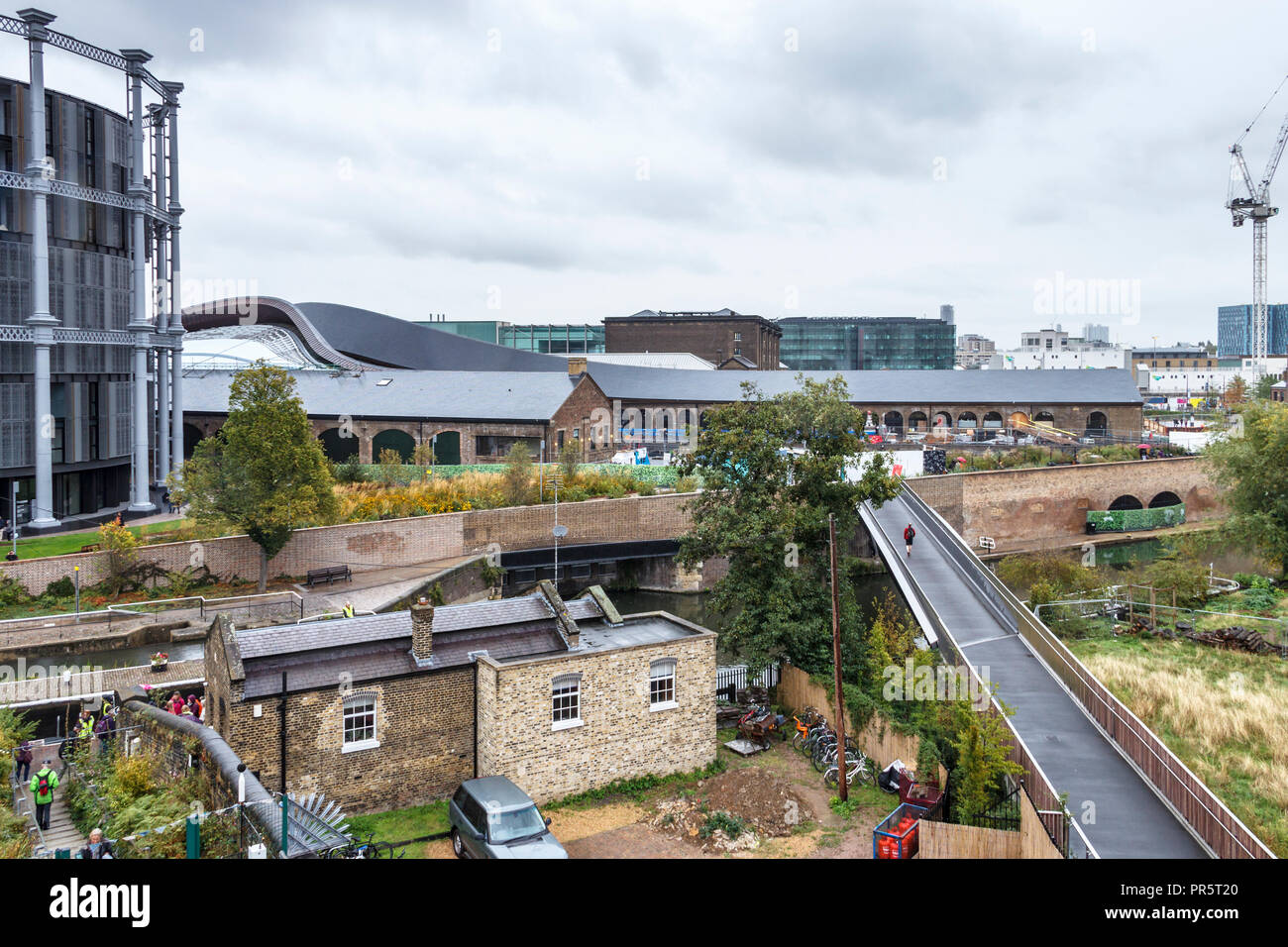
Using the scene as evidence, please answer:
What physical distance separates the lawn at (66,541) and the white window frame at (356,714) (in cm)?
1713

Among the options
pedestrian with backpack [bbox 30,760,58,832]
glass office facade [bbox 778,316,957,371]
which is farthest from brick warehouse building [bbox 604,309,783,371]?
pedestrian with backpack [bbox 30,760,58,832]

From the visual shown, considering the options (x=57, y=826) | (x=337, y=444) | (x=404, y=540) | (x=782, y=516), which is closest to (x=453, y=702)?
(x=57, y=826)

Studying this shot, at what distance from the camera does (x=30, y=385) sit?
119ft

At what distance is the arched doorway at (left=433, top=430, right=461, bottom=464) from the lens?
172ft

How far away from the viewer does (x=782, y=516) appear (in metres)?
25.9

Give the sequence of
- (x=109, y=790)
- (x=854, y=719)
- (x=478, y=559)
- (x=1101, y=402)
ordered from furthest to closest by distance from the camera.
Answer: (x=1101, y=402) → (x=478, y=559) → (x=854, y=719) → (x=109, y=790)

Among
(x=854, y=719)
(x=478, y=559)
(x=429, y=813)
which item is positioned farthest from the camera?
(x=478, y=559)

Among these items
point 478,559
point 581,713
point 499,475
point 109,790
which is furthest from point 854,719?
point 499,475

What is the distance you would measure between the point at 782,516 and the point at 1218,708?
11.0 meters

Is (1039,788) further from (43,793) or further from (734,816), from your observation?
(43,793)

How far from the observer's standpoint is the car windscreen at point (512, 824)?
15.4m

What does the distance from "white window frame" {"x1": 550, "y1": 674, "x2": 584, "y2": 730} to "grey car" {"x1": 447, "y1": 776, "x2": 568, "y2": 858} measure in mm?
3263

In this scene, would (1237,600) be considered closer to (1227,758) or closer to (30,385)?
(1227,758)

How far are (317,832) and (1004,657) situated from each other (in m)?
15.3
